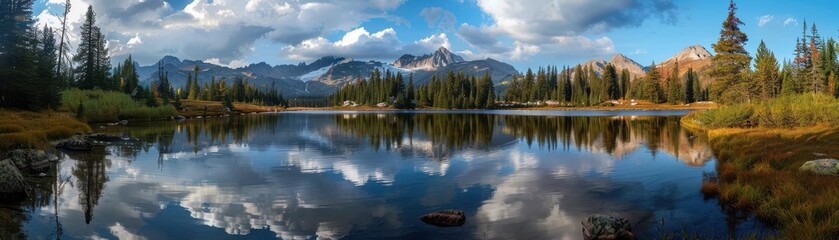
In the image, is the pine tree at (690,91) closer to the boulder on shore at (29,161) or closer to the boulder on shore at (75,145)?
the boulder on shore at (75,145)

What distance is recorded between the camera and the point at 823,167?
18.7 meters

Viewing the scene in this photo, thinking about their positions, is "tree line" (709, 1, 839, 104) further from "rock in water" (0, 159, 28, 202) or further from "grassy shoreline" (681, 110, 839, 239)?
"rock in water" (0, 159, 28, 202)

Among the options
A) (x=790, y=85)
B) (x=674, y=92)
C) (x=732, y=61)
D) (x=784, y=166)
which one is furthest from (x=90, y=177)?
(x=674, y=92)

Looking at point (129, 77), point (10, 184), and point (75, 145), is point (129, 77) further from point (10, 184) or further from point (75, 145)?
point (10, 184)

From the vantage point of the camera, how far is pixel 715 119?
170 feet

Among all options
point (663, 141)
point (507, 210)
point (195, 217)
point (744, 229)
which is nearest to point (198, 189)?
point (195, 217)

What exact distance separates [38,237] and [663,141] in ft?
145

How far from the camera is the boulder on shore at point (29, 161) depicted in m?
22.3

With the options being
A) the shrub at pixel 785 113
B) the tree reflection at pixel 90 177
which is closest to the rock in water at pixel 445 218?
the tree reflection at pixel 90 177

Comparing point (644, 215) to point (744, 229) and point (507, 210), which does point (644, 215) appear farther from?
point (507, 210)

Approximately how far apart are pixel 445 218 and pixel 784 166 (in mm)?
17728

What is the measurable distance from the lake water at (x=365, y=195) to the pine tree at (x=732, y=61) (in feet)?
140

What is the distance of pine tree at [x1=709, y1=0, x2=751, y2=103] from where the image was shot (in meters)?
66.6

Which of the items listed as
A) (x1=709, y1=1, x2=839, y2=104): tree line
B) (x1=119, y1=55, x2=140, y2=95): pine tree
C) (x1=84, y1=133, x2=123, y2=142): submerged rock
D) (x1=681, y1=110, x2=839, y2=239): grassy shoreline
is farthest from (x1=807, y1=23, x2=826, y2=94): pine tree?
(x1=119, y1=55, x2=140, y2=95): pine tree
